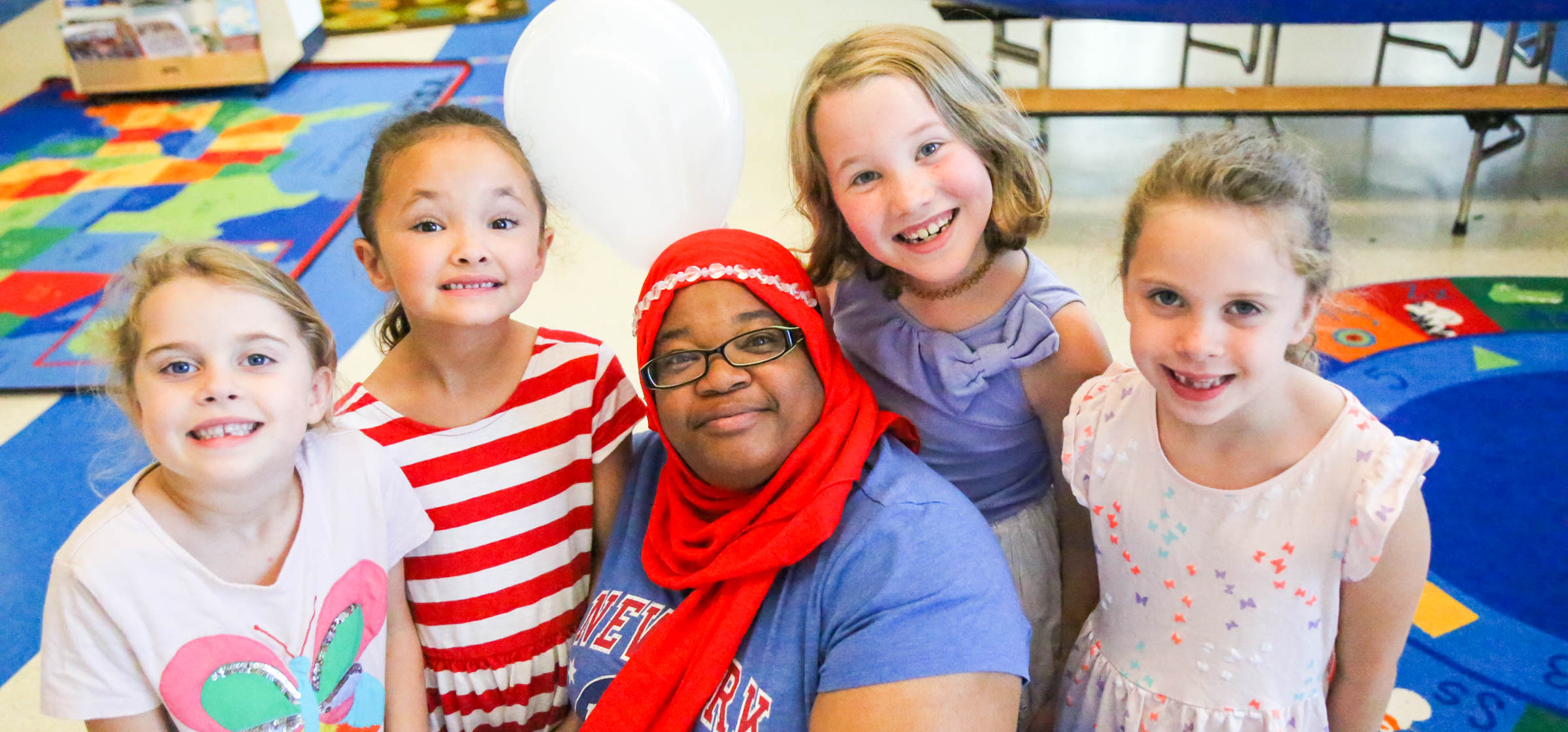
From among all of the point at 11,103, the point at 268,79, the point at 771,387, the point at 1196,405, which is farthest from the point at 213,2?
the point at 1196,405

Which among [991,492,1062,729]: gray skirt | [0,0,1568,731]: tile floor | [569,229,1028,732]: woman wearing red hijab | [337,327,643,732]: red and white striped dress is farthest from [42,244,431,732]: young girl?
[0,0,1568,731]: tile floor

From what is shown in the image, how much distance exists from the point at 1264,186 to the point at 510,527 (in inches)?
43.1

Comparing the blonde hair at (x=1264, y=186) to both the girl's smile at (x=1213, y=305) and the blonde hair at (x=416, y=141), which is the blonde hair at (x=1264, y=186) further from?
the blonde hair at (x=416, y=141)

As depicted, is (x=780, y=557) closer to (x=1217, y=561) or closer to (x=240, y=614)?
(x=1217, y=561)

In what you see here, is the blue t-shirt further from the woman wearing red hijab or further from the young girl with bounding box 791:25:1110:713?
the young girl with bounding box 791:25:1110:713

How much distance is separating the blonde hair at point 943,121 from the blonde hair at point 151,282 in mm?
758

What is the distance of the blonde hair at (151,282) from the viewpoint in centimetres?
133

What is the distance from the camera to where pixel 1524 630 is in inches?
87.7

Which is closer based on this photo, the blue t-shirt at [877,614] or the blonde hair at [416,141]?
the blue t-shirt at [877,614]

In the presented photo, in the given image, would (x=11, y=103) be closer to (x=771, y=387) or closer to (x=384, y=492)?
(x=384, y=492)

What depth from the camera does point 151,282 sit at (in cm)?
133

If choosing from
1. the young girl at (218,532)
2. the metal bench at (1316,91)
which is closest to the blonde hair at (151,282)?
the young girl at (218,532)

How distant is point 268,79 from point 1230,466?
17.6ft

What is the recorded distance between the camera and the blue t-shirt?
127 cm
